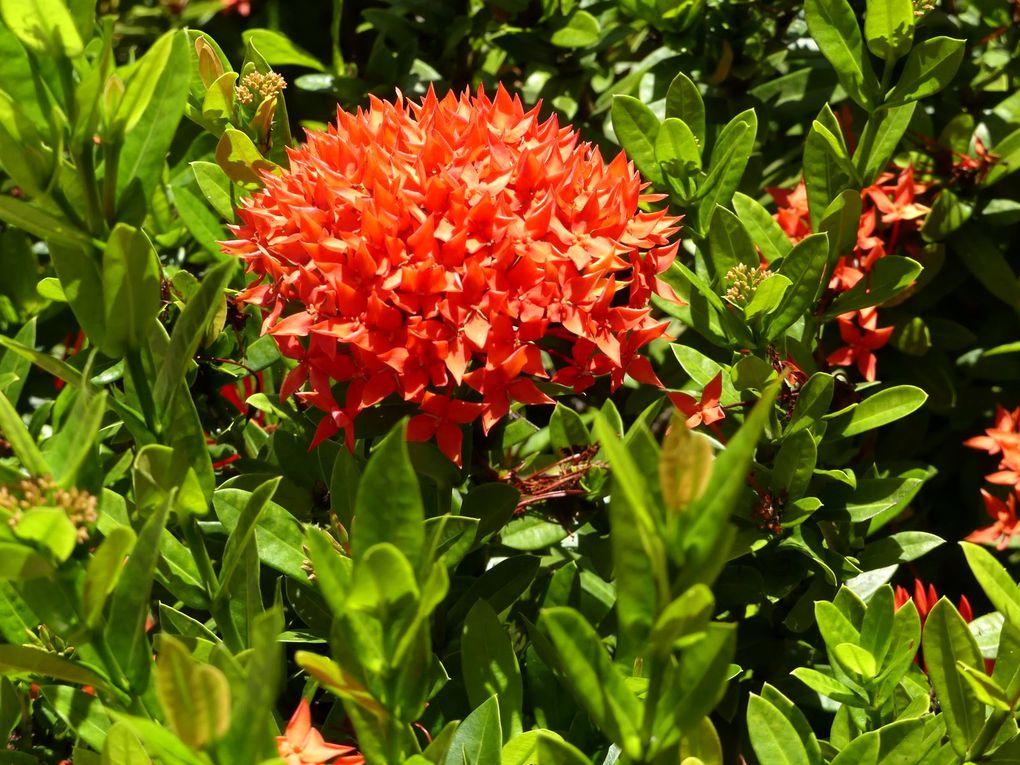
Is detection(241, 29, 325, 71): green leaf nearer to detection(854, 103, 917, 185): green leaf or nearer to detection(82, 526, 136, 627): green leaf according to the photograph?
detection(854, 103, 917, 185): green leaf

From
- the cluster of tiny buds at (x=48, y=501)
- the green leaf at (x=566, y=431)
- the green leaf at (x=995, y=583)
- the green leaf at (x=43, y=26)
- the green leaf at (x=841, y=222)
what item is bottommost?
the green leaf at (x=566, y=431)

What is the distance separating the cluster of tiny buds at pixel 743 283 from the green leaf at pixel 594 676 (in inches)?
25.2

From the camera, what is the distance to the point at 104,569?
81 cm

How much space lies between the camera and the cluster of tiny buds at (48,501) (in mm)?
797

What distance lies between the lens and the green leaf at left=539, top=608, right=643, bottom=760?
779 millimetres

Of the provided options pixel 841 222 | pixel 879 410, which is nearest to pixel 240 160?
pixel 841 222

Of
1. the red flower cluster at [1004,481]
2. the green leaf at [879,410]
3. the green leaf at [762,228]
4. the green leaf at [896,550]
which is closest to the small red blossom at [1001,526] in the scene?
the red flower cluster at [1004,481]

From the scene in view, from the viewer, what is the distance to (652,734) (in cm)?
78

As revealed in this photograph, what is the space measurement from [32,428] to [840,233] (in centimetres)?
108

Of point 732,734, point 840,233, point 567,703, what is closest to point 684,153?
point 840,233

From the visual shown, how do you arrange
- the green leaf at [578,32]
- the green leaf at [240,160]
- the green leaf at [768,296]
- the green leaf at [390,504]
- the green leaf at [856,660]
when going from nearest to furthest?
1. the green leaf at [390,504]
2. the green leaf at [856,660]
3. the green leaf at [768,296]
4. the green leaf at [240,160]
5. the green leaf at [578,32]

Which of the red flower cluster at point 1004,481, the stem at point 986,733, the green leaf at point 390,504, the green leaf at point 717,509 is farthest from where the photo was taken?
the red flower cluster at point 1004,481

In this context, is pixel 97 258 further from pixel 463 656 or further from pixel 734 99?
pixel 734 99

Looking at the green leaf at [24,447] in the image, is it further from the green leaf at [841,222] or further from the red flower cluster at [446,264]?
the green leaf at [841,222]
